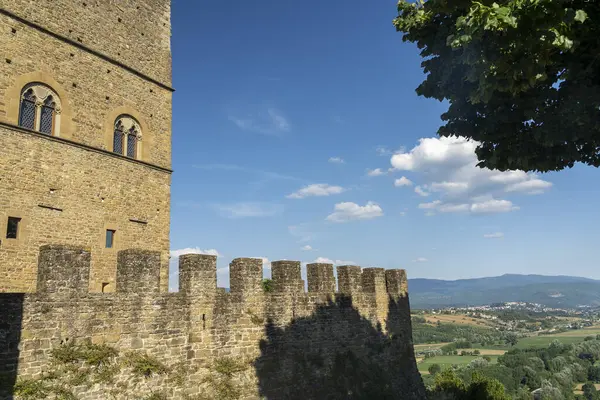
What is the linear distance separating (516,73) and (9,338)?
28.0 ft

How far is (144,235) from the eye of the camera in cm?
1645

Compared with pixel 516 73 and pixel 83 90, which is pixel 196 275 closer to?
pixel 516 73

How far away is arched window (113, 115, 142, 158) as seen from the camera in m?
16.3

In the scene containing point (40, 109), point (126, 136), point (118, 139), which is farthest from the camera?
point (126, 136)

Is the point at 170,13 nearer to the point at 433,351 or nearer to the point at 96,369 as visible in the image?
the point at 96,369

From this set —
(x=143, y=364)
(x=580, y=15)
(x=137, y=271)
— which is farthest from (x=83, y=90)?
(x=580, y=15)

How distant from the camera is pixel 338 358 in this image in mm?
12820

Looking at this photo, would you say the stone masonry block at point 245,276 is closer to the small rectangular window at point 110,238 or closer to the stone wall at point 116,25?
the small rectangular window at point 110,238

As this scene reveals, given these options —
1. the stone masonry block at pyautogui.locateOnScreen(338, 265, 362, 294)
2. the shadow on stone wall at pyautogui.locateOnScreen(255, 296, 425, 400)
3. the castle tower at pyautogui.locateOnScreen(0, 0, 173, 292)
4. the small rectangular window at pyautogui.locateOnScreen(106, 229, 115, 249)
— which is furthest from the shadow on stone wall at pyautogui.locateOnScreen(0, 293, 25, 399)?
the stone masonry block at pyautogui.locateOnScreen(338, 265, 362, 294)

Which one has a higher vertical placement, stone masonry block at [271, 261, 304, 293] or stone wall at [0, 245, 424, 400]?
stone masonry block at [271, 261, 304, 293]

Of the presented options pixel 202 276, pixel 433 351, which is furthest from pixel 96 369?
pixel 433 351

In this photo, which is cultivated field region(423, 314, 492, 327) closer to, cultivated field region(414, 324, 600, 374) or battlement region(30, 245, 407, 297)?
cultivated field region(414, 324, 600, 374)

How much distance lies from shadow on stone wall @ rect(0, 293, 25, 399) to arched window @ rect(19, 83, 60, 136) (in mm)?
7900

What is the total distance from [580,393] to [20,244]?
8221 cm
